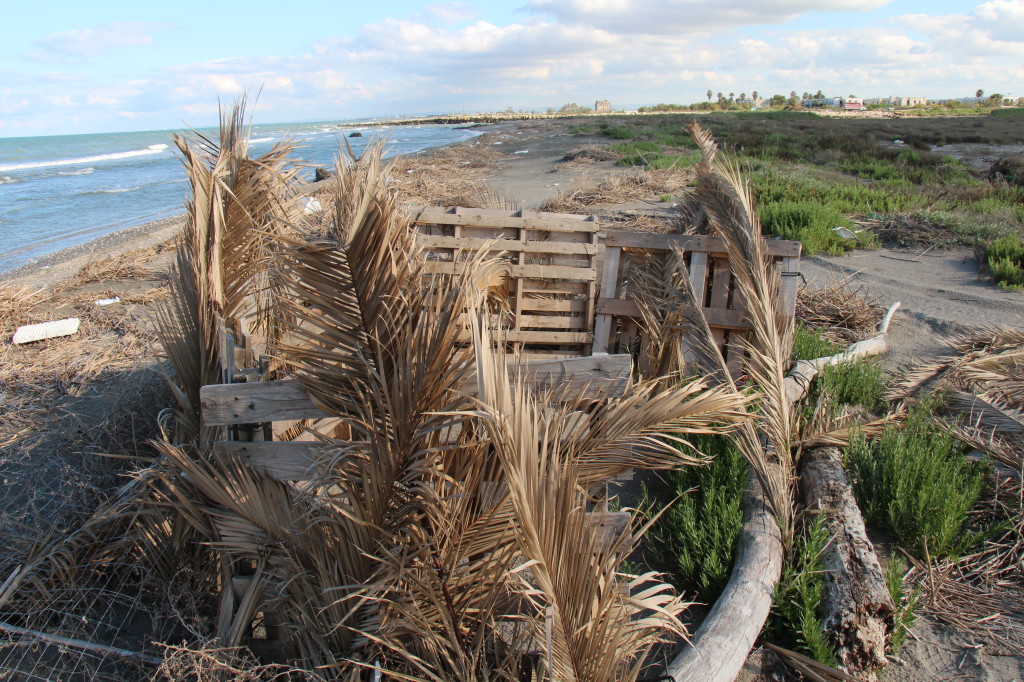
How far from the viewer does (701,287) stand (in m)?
5.55

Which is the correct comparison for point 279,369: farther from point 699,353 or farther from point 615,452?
point 699,353

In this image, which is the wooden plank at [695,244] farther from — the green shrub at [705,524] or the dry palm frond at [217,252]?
the dry palm frond at [217,252]

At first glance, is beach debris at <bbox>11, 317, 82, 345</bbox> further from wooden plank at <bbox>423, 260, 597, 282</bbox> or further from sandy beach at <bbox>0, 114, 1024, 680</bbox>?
wooden plank at <bbox>423, 260, 597, 282</bbox>

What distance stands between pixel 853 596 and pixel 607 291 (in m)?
3.20

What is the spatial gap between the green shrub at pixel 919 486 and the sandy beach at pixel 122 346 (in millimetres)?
560

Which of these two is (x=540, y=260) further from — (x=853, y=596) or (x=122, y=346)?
(x=122, y=346)

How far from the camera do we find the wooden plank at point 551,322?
5.64 meters

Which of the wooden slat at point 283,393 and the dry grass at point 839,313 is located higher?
the wooden slat at point 283,393

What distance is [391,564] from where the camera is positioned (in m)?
2.22

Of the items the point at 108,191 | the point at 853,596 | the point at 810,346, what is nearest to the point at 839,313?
the point at 810,346

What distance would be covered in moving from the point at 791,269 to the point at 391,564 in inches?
177

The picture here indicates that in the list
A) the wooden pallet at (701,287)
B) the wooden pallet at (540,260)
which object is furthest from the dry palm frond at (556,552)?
the wooden pallet at (701,287)

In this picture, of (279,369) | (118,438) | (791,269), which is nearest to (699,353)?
(791,269)

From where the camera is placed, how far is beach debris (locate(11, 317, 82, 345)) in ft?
21.7
